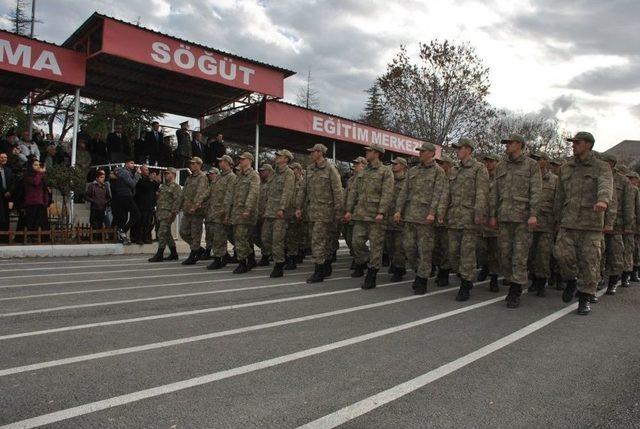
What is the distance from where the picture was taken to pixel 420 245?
23.8 ft

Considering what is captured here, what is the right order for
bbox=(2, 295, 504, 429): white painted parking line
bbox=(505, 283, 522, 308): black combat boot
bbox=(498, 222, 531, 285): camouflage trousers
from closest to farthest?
bbox=(2, 295, 504, 429): white painted parking line, bbox=(505, 283, 522, 308): black combat boot, bbox=(498, 222, 531, 285): camouflage trousers

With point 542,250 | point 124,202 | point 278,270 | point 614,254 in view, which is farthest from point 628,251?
point 124,202

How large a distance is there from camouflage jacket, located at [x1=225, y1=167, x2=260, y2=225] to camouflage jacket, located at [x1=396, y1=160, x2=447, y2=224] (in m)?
2.63

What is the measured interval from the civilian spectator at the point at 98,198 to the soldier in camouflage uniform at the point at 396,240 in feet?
22.1

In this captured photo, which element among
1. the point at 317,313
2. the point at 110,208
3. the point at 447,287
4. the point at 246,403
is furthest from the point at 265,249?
the point at 246,403

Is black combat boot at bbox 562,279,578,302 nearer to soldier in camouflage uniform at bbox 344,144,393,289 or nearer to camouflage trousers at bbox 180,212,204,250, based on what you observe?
soldier in camouflage uniform at bbox 344,144,393,289

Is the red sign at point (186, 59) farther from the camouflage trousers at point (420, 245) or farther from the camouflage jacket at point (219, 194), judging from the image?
the camouflage trousers at point (420, 245)

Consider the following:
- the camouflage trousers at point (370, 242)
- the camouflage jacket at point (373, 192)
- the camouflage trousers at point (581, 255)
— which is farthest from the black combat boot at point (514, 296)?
the camouflage jacket at point (373, 192)

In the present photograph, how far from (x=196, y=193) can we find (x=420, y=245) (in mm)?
4672

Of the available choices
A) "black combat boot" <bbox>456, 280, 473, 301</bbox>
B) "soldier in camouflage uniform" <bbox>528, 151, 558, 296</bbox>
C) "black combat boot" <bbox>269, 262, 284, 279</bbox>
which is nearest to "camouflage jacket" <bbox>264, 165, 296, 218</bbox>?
"black combat boot" <bbox>269, 262, 284, 279</bbox>

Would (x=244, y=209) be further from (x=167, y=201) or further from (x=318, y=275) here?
(x=167, y=201)

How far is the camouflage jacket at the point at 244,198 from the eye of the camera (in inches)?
347

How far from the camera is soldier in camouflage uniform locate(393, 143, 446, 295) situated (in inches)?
283

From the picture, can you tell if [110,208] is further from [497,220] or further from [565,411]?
[565,411]
